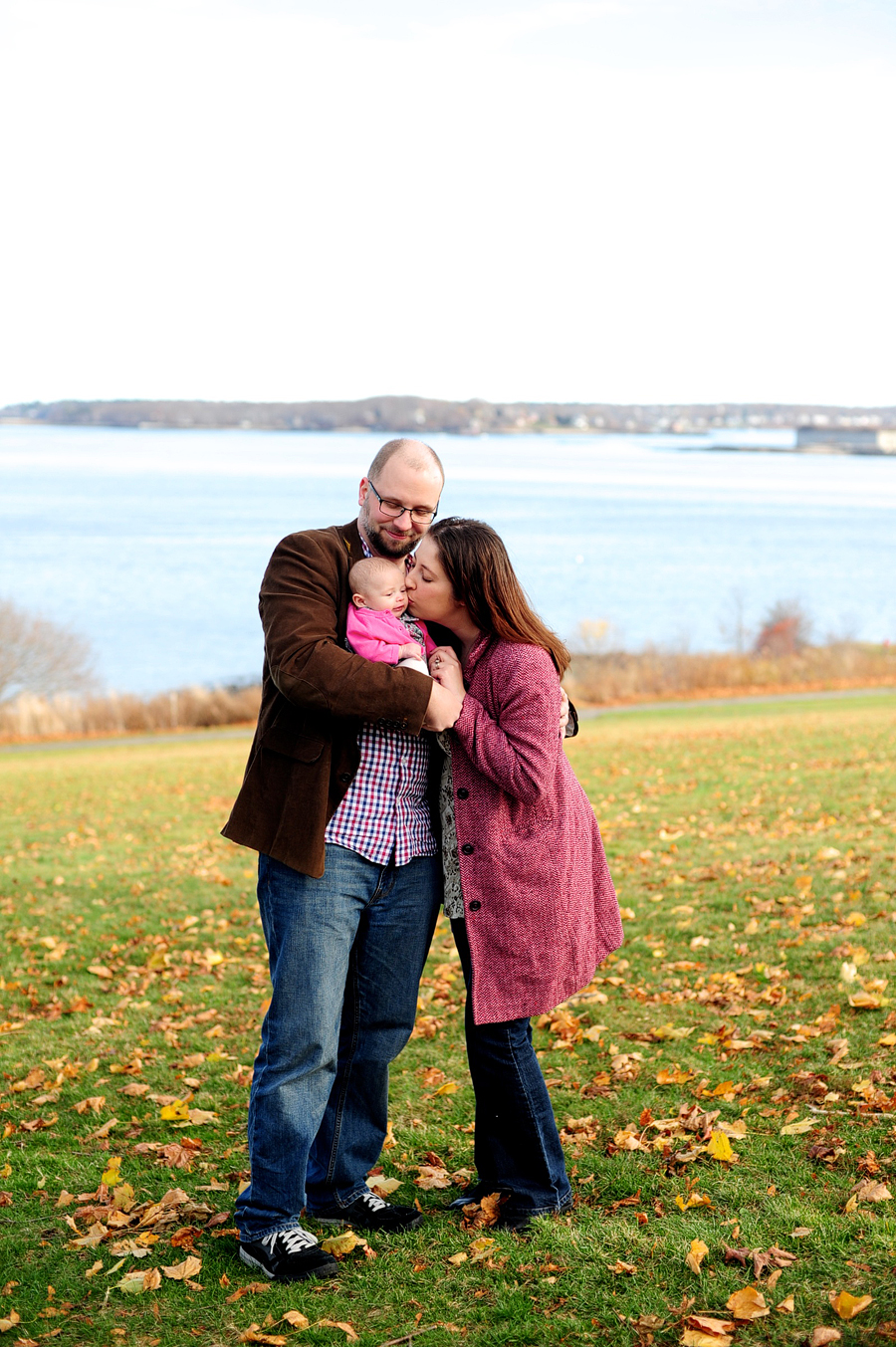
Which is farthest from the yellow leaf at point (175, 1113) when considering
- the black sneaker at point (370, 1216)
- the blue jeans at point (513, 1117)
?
the blue jeans at point (513, 1117)

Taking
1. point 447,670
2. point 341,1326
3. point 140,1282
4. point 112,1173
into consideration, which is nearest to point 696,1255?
point 341,1326

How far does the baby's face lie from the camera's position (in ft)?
11.3

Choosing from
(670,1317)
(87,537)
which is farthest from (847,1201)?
(87,537)

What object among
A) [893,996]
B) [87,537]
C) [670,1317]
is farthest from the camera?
[87,537]

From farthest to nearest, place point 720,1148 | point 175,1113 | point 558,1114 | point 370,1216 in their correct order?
point 175,1113 → point 558,1114 → point 720,1148 → point 370,1216

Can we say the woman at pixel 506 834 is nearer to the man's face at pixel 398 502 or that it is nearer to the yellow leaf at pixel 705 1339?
the man's face at pixel 398 502

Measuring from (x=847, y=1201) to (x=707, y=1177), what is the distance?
1.55 ft

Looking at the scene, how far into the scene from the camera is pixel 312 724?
3.43m

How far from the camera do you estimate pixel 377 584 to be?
3451 mm

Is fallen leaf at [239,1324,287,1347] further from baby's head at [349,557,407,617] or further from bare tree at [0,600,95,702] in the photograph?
bare tree at [0,600,95,702]

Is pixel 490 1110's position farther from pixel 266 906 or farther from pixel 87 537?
pixel 87 537

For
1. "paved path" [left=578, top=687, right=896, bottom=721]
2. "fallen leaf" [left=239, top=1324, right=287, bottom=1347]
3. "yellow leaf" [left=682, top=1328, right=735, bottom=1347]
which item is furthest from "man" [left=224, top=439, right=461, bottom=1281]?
"paved path" [left=578, top=687, right=896, bottom=721]

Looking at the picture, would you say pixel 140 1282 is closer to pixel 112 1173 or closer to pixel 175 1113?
pixel 112 1173

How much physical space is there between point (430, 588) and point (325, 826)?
762 mm
